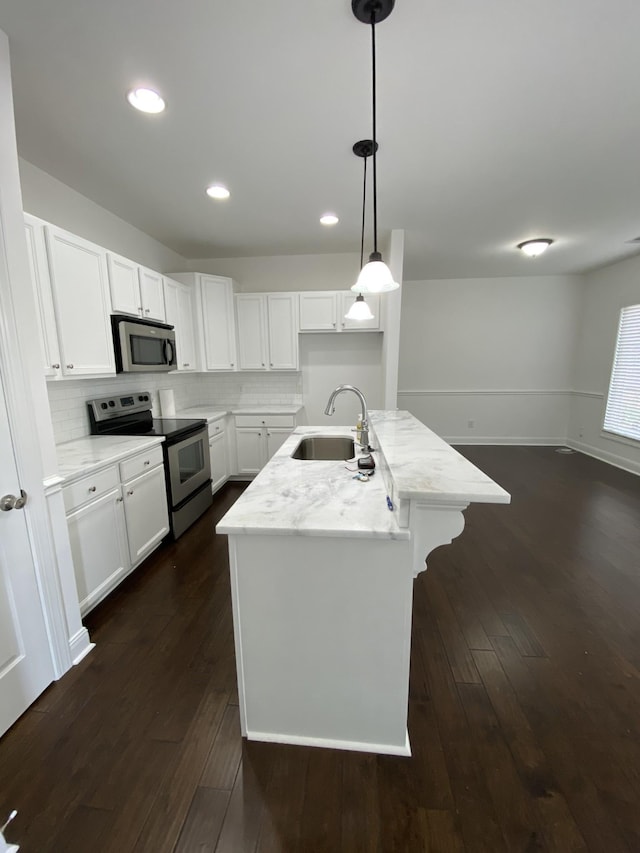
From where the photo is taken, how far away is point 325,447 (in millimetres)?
2465

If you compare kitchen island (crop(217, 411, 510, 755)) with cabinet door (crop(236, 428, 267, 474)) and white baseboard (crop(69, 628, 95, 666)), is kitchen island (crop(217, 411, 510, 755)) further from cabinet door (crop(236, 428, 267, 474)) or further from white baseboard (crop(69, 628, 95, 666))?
cabinet door (crop(236, 428, 267, 474))

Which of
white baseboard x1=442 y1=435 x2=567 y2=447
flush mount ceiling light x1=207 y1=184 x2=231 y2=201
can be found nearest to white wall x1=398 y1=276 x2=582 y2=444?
white baseboard x1=442 y1=435 x2=567 y2=447

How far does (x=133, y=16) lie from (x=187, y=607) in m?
2.76

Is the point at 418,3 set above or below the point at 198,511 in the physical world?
above

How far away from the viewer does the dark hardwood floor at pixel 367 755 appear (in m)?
1.07

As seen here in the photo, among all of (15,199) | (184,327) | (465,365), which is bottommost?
(465,365)

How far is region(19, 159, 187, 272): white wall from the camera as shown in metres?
2.27

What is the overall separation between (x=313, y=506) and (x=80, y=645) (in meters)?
1.51

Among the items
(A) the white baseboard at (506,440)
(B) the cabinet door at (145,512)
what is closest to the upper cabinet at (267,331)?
(B) the cabinet door at (145,512)

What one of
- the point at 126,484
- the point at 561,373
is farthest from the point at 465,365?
Result: the point at 126,484

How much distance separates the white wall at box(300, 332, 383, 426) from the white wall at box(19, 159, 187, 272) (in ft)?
6.41

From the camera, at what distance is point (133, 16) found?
4.17 ft

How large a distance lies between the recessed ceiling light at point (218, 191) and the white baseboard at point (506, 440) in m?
4.74

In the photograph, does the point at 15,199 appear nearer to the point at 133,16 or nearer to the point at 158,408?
the point at 133,16
